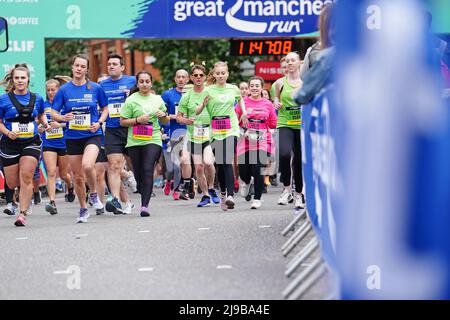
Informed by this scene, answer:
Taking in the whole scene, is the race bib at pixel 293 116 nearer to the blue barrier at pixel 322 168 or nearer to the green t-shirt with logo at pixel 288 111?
the green t-shirt with logo at pixel 288 111

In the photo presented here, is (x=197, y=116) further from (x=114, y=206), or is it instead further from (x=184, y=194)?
(x=184, y=194)

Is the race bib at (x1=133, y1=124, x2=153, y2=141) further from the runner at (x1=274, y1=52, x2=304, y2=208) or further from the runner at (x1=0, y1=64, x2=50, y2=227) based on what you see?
the runner at (x1=274, y1=52, x2=304, y2=208)

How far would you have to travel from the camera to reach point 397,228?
18.0ft

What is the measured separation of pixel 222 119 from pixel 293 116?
1.29 metres

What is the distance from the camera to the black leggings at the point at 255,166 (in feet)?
48.6

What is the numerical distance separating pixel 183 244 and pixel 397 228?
16.3 feet

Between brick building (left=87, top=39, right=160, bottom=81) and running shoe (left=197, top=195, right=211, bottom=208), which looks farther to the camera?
brick building (left=87, top=39, right=160, bottom=81)

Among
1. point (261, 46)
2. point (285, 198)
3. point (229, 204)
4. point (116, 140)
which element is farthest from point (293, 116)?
point (261, 46)

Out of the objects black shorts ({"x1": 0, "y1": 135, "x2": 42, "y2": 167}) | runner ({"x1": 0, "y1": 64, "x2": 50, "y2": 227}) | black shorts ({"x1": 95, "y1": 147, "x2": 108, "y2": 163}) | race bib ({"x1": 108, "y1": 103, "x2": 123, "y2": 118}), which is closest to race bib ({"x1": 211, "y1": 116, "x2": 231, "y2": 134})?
race bib ({"x1": 108, "y1": 103, "x2": 123, "y2": 118})

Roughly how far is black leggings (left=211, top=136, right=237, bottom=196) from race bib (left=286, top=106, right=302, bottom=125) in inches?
42.8

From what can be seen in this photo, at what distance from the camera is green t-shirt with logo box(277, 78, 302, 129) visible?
1398cm

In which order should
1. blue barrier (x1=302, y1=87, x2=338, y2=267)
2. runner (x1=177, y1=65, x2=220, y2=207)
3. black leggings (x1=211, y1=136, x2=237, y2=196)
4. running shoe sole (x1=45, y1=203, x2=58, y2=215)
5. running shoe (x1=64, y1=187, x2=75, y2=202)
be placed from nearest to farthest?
blue barrier (x1=302, y1=87, x2=338, y2=267) → black leggings (x1=211, y1=136, x2=237, y2=196) → running shoe sole (x1=45, y1=203, x2=58, y2=215) → runner (x1=177, y1=65, x2=220, y2=207) → running shoe (x1=64, y1=187, x2=75, y2=202)

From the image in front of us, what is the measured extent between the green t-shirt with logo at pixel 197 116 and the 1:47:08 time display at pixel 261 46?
9.29 m
